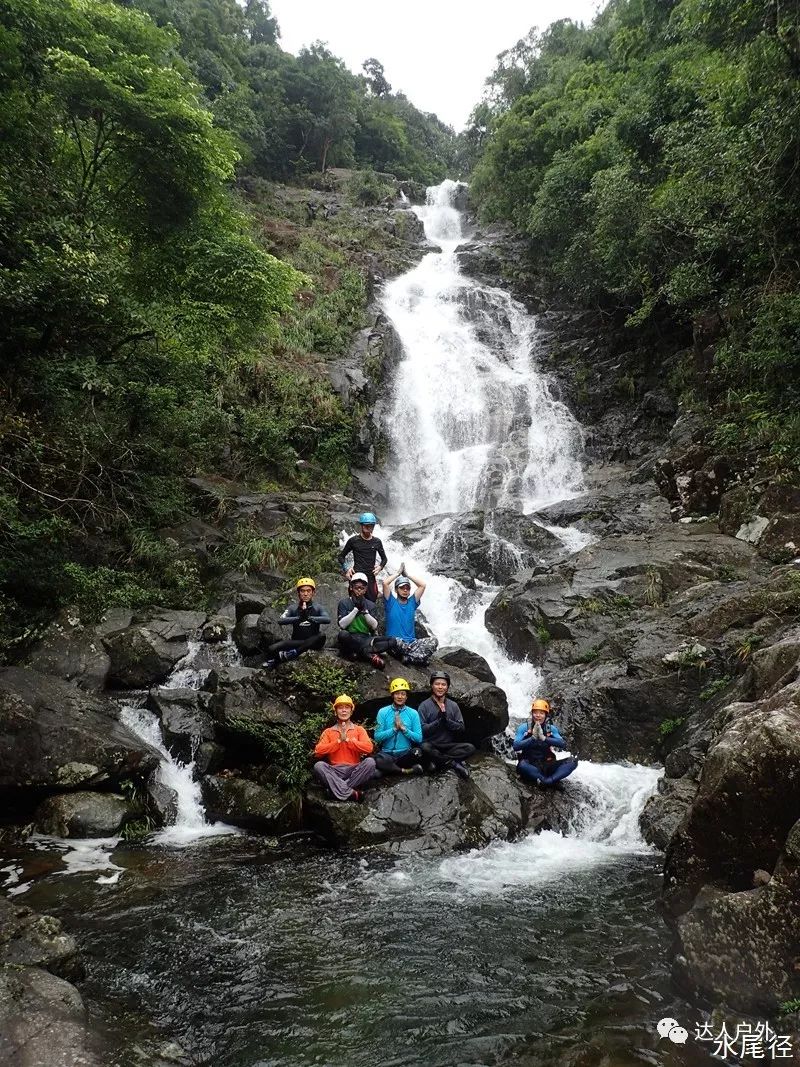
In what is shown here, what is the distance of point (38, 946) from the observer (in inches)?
150

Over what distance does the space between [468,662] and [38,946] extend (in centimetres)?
709

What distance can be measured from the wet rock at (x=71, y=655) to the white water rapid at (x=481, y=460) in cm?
587

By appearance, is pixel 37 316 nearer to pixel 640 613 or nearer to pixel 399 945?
pixel 399 945

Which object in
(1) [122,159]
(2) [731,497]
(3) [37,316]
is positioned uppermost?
(1) [122,159]

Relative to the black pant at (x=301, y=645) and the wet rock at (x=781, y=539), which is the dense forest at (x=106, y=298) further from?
the wet rock at (x=781, y=539)

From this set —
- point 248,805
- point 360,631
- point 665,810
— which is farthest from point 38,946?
point 665,810

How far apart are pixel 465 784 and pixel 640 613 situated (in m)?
4.88

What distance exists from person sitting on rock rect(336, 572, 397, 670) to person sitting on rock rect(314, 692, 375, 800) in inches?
47.2

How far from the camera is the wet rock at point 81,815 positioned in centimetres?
641

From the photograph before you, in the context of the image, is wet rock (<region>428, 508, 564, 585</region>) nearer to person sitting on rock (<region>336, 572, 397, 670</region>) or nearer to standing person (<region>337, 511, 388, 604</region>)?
standing person (<region>337, 511, 388, 604</region>)

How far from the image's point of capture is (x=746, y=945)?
3.39 m

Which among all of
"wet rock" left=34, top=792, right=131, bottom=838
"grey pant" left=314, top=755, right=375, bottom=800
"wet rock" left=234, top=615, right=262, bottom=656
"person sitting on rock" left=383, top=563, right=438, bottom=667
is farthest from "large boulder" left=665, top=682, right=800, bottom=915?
"wet rock" left=234, top=615, right=262, bottom=656

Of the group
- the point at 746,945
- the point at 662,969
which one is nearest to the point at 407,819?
the point at 662,969

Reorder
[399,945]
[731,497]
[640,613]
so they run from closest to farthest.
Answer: [399,945] < [640,613] < [731,497]
